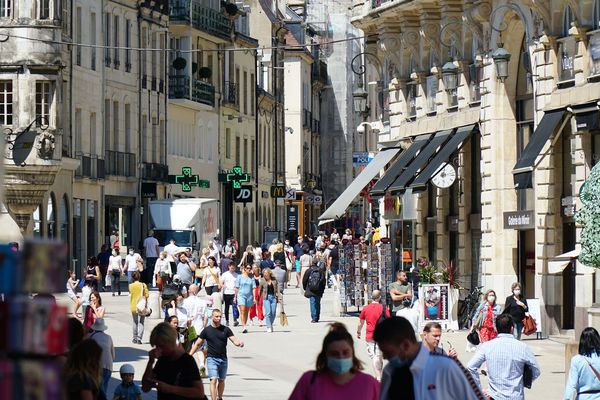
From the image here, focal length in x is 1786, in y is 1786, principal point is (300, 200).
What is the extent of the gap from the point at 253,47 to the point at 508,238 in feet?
181

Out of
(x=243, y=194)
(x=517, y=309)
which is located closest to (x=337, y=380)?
(x=517, y=309)

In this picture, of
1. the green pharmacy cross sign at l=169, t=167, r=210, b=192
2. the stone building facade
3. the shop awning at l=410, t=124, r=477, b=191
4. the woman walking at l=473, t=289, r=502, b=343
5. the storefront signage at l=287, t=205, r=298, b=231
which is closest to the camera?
the woman walking at l=473, t=289, r=502, b=343

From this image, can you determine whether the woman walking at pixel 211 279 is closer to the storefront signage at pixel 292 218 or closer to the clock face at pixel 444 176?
the clock face at pixel 444 176

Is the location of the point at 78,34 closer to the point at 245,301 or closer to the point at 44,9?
the point at 44,9

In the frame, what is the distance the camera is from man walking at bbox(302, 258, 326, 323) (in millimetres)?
40500

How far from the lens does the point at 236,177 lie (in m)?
84.0

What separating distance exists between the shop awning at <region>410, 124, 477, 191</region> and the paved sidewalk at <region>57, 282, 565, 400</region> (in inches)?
139

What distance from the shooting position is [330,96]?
122312mm

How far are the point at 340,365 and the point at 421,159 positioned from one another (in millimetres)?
33608

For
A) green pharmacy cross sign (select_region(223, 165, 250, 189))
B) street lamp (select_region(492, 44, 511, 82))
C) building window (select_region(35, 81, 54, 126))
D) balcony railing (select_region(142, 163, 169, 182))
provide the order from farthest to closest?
green pharmacy cross sign (select_region(223, 165, 250, 189)), balcony railing (select_region(142, 163, 169, 182)), building window (select_region(35, 81, 54, 126)), street lamp (select_region(492, 44, 511, 82))

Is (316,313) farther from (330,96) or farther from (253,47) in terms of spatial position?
(330,96)

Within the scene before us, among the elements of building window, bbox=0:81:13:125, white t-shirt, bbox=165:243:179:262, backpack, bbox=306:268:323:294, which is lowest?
backpack, bbox=306:268:323:294

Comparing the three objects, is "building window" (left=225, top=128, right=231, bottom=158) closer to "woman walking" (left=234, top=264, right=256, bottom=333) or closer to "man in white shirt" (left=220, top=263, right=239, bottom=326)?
"man in white shirt" (left=220, top=263, right=239, bottom=326)

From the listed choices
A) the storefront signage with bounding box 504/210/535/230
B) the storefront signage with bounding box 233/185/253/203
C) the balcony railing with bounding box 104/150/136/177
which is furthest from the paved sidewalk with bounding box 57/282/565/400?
the storefront signage with bounding box 233/185/253/203
